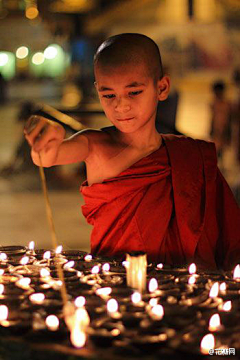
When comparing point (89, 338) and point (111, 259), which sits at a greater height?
point (111, 259)

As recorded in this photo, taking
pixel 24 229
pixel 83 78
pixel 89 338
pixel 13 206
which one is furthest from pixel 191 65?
pixel 89 338

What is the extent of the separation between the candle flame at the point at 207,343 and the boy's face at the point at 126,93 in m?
0.98

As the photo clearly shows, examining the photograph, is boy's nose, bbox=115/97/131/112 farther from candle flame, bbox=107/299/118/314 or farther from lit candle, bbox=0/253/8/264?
candle flame, bbox=107/299/118/314

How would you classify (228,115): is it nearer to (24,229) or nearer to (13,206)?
(13,206)

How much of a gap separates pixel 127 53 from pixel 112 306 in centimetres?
94

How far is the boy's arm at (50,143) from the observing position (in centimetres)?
201

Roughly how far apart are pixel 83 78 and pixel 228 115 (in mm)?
6689

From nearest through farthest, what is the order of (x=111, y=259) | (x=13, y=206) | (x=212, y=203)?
(x=111, y=259) < (x=212, y=203) < (x=13, y=206)

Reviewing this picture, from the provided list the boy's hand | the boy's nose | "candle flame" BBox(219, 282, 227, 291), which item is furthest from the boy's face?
"candle flame" BBox(219, 282, 227, 291)

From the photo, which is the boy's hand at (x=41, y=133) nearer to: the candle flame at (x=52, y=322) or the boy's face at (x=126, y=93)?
the boy's face at (x=126, y=93)

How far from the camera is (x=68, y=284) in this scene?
1.95 meters

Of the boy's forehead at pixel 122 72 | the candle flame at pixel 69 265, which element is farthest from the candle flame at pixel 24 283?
the boy's forehead at pixel 122 72

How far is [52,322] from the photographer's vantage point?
1.60 metres

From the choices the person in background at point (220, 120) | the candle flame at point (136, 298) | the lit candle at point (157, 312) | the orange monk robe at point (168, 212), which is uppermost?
the person in background at point (220, 120)
